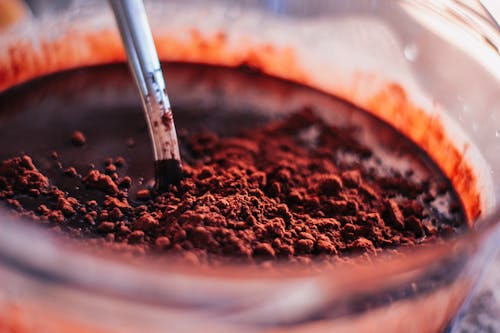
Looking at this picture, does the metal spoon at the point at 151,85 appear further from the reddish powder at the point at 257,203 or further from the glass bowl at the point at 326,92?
the glass bowl at the point at 326,92

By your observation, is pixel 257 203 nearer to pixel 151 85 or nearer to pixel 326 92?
pixel 151 85

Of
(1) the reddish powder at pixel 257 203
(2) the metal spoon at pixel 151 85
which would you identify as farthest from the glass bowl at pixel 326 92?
(2) the metal spoon at pixel 151 85

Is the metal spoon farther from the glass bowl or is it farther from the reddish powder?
the glass bowl

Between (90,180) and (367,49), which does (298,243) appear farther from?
(367,49)

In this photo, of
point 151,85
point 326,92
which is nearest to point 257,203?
point 151,85

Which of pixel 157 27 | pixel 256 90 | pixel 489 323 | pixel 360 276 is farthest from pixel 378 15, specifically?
pixel 360 276

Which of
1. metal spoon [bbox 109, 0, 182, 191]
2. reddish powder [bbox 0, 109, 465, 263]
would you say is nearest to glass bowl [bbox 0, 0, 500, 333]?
reddish powder [bbox 0, 109, 465, 263]
